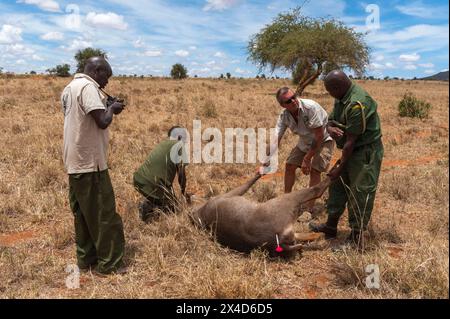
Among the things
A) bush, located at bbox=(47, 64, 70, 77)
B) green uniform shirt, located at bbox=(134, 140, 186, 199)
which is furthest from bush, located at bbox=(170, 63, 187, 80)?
green uniform shirt, located at bbox=(134, 140, 186, 199)

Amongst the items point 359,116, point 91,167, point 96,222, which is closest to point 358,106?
point 359,116

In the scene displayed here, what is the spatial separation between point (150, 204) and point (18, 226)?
5.41 ft

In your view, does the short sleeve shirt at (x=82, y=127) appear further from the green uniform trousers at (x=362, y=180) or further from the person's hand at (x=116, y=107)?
the green uniform trousers at (x=362, y=180)

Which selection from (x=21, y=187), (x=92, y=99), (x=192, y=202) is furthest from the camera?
(x=21, y=187)

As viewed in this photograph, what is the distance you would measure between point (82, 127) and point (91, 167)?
0.38 meters

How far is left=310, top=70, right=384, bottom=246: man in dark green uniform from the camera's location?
165 inches

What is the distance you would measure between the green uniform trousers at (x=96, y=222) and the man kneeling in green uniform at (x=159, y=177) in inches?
46.6

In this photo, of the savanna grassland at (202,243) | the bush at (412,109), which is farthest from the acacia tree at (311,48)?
the savanna grassland at (202,243)

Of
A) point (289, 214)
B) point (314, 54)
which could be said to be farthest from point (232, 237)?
point (314, 54)

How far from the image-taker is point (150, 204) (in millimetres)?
5422

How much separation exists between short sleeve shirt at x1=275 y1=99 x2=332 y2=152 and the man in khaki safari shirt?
7.46 feet

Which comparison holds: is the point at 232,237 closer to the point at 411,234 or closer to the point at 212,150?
the point at 411,234

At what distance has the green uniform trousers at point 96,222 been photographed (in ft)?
12.9
